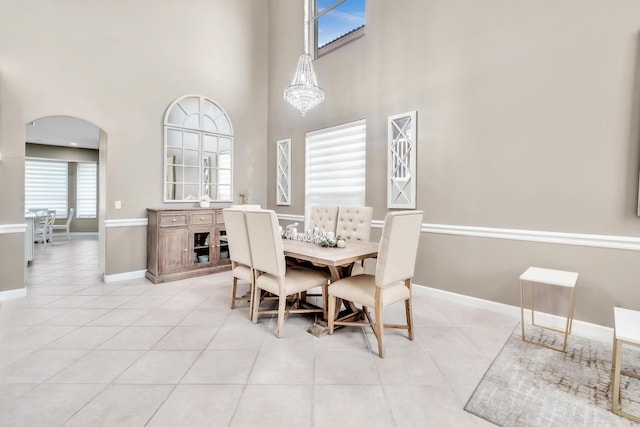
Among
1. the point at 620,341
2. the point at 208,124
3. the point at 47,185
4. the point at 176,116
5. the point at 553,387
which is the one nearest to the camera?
the point at 620,341

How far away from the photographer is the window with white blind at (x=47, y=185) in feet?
27.1

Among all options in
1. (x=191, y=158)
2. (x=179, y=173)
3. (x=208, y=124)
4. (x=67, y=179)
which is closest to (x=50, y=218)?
(x=67, y=179)

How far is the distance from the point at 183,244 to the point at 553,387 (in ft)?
13.9

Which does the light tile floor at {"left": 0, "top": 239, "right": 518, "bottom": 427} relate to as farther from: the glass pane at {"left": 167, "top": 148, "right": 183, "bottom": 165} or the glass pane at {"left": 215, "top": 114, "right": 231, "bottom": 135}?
the glass pane at {"left": 215, "top": 114, "right": 231, "bottom": 135}

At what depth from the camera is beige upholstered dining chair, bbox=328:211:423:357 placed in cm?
219

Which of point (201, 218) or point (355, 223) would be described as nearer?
point (355, 223)

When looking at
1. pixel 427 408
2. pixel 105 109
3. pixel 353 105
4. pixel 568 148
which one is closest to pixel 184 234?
pixel 105 109

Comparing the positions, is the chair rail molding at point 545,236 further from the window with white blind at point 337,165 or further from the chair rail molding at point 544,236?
the window with white blind at point 337,165

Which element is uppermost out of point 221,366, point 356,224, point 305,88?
point 305,88

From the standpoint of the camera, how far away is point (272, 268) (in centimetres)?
256

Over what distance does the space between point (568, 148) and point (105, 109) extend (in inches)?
208

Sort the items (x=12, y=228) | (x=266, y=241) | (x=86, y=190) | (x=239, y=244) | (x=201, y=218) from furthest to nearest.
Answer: (x=86, y=190) < (x=201, y=218) < (x=12, y=228) < (x=239, y=244) < (x=266, y=241)

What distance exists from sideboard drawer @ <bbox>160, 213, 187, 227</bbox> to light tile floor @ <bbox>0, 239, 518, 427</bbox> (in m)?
1.17

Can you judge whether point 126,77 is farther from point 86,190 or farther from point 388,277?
point 86,190
